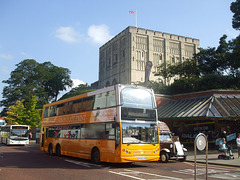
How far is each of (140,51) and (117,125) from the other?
73977 mm

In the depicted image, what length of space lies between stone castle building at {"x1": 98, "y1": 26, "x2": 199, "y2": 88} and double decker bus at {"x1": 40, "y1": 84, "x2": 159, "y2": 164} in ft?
216

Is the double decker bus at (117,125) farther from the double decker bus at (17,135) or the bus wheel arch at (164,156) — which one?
the double decker bus at (17,135)

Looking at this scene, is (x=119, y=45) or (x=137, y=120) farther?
(x=119, y=45)

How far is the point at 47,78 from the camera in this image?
73.9 metres

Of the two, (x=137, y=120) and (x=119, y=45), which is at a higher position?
(x=119, y=45)

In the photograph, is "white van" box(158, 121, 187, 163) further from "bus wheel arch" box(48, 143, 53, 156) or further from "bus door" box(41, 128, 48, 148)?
"bus door" box(41, 128, 48, 148)

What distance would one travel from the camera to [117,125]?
12.0 m

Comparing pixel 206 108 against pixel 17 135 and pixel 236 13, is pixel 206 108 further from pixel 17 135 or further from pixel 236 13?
pixel 236 13

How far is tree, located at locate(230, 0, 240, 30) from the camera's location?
137 ft

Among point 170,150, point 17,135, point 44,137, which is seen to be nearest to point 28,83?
point 17,135

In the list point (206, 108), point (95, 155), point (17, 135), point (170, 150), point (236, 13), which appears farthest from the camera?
point (236, 13)

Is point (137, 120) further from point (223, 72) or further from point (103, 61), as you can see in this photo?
point (103, 61)

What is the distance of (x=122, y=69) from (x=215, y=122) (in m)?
64.8

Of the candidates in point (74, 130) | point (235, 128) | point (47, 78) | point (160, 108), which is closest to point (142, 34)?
point (47, 78)
